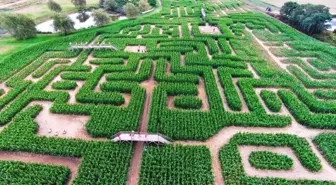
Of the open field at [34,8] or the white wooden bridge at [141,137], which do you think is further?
the open field at [34,8]

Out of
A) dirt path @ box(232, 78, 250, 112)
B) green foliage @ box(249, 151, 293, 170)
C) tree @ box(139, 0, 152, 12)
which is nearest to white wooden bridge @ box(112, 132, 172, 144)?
green foliage @ box(249, 151, 293, 170)

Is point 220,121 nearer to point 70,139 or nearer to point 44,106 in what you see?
point 70,139

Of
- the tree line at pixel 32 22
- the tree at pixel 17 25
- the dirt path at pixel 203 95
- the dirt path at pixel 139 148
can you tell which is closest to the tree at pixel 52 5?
the tree line at pixel 32 22

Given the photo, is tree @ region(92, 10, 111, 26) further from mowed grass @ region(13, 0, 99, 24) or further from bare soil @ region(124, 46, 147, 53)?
bare soil @ region(124, 46, 147, 53)

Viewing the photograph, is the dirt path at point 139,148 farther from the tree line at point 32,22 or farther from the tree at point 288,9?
the tree at point 288,9

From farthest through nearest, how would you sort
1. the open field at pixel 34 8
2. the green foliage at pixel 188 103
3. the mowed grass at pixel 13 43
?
the open field at pixel 34 8
the mowed grass at pixel 13 43
the green foliage at pixel 188 103

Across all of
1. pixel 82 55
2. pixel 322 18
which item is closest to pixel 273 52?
pixel 322 18
